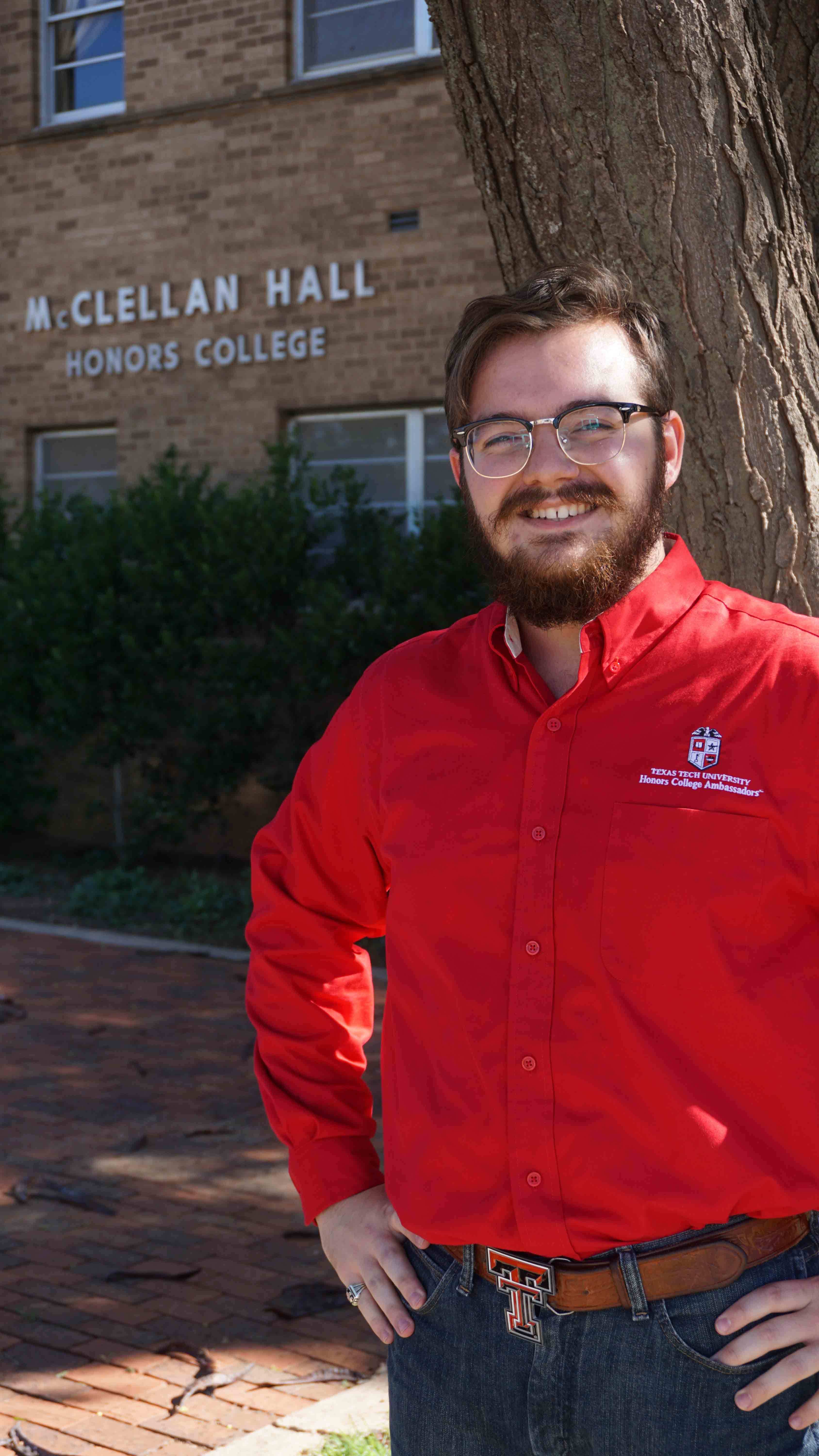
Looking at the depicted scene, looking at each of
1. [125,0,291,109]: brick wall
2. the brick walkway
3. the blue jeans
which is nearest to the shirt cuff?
the blue jeans

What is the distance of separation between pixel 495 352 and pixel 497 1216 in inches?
44.2

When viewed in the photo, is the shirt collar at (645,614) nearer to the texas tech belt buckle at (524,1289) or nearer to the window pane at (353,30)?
the texas tech belt buckle at (524,1289)

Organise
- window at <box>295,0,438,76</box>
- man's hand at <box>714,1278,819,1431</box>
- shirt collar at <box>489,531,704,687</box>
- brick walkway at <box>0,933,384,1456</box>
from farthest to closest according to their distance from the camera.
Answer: window at <box>295,0,438,76</box>
brick walkway at <box>0,933,384,1456</box>
shirt collar at <box>489,531,704,687</box>
man's hand at <box>714,1278,819,1431</box>

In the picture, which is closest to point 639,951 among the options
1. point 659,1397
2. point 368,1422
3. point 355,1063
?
point 659,1397

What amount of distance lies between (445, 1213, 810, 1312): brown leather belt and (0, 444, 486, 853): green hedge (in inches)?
291

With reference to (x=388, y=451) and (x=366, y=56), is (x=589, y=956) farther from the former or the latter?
(x=366, y=56)

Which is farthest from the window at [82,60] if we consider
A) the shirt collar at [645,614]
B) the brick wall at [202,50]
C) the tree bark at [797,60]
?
the shirt collar at [645,614]

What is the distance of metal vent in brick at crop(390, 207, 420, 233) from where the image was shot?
34.9ft

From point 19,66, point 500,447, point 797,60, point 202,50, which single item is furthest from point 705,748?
point 19,66

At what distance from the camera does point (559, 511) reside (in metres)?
1.97

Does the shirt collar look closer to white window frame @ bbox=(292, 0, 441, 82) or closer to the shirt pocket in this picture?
the shirt pocket

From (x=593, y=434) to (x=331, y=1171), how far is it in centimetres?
111

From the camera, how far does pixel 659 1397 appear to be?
1.75 m

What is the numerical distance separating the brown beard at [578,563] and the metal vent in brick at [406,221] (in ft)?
30.2
